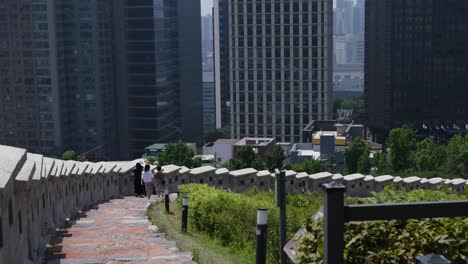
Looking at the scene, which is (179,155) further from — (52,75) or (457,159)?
(52,75)

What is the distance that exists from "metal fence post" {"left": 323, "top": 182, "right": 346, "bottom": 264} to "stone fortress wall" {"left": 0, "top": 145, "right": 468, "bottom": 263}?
3965 millimetres

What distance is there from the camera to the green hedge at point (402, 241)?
628 cm

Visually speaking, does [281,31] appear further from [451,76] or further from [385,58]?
[451,76]

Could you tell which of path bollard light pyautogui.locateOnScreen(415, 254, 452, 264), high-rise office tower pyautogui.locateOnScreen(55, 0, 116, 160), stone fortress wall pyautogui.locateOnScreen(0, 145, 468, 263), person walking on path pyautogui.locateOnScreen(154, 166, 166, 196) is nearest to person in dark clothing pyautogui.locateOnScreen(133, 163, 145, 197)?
person walking on path pyautogui.locateOnScreen(154, 166, 166, 196)

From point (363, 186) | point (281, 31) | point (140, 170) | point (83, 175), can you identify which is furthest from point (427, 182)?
point (281, 31)

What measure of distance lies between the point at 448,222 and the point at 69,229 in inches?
412

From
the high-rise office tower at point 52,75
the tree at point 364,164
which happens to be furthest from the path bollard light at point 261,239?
the high-rise office tower at point 52,75

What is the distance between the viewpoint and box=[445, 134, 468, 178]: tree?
66.9 m

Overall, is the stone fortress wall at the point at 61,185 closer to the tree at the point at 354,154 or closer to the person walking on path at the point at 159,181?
the person walking on path at the point at 159,181

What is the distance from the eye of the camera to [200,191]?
60.8 feet

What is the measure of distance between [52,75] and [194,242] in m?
109

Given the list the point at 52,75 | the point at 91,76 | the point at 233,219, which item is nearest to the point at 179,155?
the point at 52,75

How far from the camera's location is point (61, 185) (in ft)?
55.4

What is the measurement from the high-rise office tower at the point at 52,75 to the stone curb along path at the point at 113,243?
10355 cm
